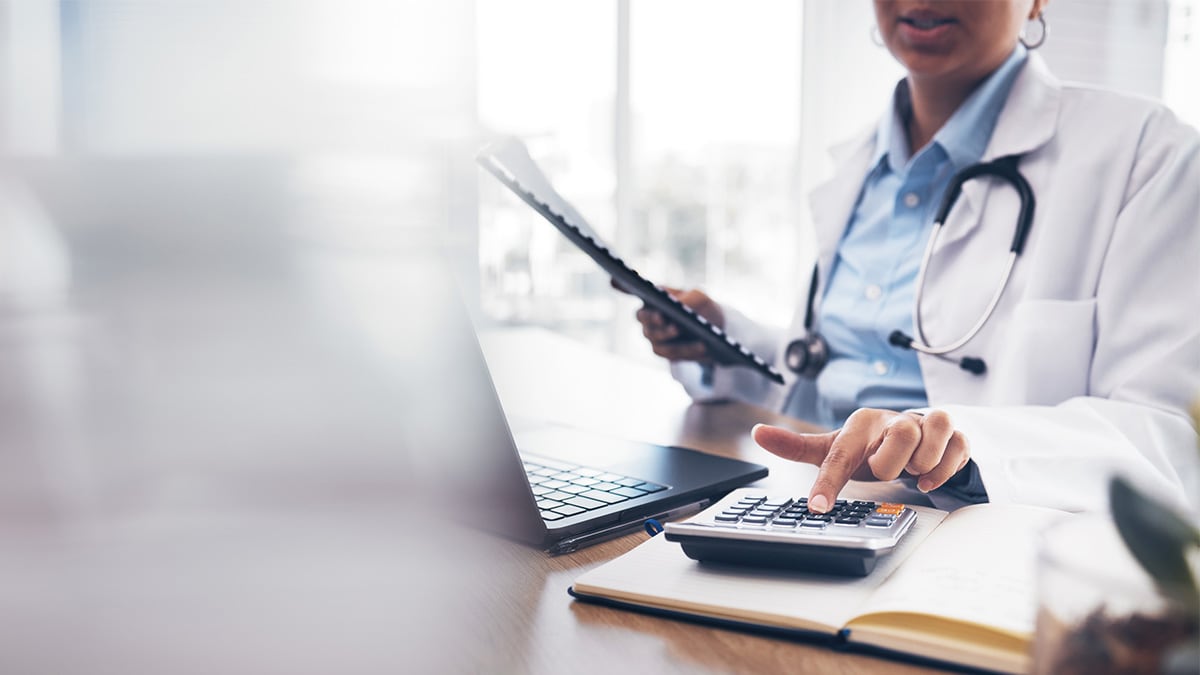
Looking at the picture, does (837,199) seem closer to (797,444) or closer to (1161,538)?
(797,444)

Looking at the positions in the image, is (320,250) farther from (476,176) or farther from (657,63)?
(657,63)

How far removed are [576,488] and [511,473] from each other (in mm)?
110

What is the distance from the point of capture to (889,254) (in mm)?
1143

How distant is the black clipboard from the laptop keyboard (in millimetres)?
182

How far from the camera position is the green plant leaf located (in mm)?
251

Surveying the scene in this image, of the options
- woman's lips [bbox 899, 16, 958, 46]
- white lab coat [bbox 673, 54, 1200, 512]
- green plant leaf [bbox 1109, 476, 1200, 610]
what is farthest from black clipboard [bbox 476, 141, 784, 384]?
green plant leaf [bbox 1109, 476, 1200, 610]

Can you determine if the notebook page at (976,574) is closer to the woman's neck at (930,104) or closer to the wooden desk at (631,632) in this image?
the wooden desk at (631,632)

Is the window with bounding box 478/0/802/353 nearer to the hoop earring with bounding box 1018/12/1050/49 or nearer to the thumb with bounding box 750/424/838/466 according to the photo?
the hoop earring with bounding box 1018/12/1050/49

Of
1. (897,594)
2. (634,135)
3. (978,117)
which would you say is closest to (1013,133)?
(978,117)

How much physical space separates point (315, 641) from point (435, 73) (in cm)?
242

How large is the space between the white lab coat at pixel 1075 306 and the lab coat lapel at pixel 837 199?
198 mm

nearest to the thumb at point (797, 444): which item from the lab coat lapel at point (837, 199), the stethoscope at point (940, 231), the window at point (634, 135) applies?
the stethoscope at point (940, 231)

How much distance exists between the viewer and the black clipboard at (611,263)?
0.76 meters

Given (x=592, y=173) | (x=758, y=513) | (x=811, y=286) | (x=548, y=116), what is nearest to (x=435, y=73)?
(x=548, y=116)
